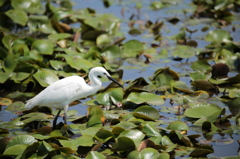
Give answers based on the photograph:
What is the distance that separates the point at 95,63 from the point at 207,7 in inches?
190

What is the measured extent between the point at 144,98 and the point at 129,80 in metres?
1.06

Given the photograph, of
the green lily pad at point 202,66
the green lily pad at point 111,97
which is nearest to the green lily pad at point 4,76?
the green lily pad at point 111,97

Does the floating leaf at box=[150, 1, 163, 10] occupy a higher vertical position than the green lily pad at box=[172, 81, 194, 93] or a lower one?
higher

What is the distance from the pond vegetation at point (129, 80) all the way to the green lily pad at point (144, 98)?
18mm

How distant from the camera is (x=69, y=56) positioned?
686 cm

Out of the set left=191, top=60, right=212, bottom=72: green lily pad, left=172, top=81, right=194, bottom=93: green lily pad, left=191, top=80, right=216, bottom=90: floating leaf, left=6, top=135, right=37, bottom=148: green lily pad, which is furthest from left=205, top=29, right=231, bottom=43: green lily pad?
left=6, top=135, right=37, bottom=148: green lily pad

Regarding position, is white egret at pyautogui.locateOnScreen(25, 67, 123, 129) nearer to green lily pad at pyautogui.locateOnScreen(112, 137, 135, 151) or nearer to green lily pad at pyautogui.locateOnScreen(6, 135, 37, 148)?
green lily pad at pyautogui.locateOnScreen(6, 135, 37, 148)

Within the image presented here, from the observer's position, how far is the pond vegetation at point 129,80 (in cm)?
437

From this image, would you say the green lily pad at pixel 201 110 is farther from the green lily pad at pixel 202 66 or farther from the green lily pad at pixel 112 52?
the green lily pad at pixel 112 52

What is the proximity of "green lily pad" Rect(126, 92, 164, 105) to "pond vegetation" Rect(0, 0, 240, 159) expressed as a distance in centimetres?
2

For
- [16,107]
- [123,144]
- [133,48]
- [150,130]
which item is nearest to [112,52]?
[133,48]

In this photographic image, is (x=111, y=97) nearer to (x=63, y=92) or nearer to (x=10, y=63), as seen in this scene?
(x=63, y=92)

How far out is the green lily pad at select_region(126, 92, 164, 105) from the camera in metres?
5.58

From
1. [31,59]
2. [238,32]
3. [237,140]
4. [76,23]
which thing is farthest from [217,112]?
[76,23]
